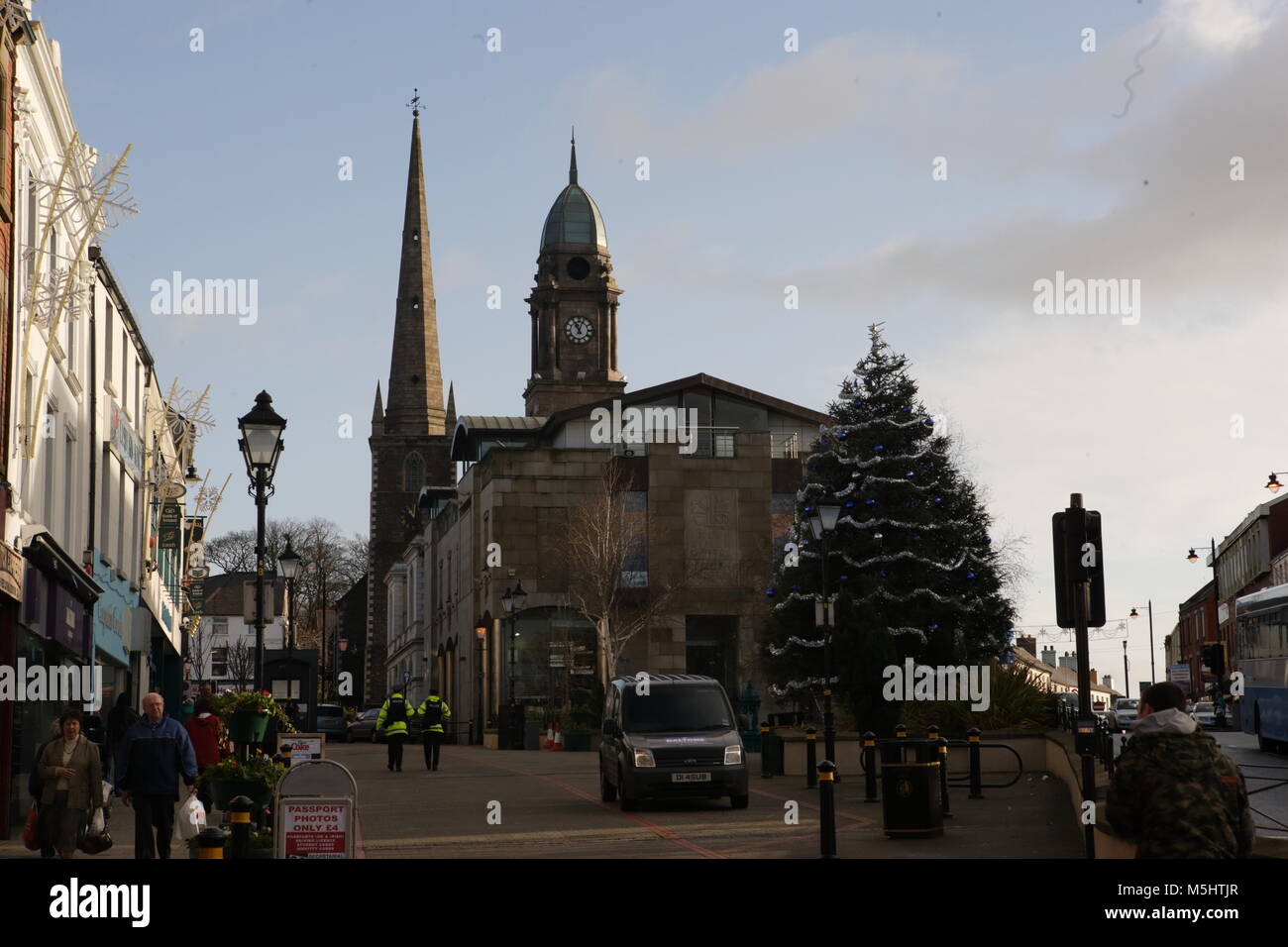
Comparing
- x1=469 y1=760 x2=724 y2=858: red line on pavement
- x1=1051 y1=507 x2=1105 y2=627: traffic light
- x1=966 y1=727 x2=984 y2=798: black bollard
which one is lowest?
x1=469 y1=760 x2=724 y2=858: red line on pavement

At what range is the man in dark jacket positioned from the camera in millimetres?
16109

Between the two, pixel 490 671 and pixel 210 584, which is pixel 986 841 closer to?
pixel 490 671

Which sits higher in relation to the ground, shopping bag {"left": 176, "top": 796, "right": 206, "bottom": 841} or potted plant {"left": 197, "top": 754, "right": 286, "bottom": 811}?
potted plant {"left": 197, "top": 754, "right": 286, "bottom": 811}

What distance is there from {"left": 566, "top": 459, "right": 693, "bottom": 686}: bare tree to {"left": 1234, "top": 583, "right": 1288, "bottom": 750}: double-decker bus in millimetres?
24447

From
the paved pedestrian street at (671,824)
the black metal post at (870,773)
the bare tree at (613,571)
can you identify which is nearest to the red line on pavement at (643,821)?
the paved pedestrian street at (671,824)

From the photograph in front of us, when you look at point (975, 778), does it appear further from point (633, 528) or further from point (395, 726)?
point (633, 528)

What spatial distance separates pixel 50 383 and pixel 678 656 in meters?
36.5

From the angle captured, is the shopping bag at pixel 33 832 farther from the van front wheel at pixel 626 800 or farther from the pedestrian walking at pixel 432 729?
the pedestrian walking at pixel 432 729

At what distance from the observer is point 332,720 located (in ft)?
217

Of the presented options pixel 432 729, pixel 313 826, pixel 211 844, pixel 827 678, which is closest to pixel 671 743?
pixel 827 678

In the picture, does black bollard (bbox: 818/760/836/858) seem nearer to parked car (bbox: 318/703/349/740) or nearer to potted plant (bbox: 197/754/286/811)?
potted plant (bbox: 197/754/286/811)

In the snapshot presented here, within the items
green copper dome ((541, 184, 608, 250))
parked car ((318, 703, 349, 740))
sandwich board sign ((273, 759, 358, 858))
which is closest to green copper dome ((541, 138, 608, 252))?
green copper dome ((541, 184, 608, 250))
